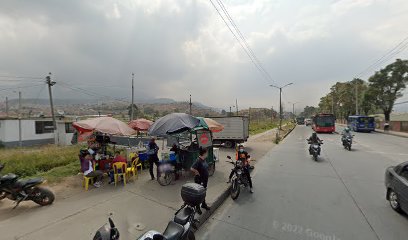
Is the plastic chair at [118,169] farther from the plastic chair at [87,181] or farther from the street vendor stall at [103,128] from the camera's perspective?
the plastic chair at [87,181]

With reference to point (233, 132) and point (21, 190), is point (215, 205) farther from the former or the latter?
point (233, 132)

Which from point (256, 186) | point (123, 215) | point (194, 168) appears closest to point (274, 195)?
point (256, 186)

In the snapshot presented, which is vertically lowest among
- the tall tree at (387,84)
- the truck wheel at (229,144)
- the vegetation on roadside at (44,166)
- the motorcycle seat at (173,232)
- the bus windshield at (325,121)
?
the truck wheel at (229,144)

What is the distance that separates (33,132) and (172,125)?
2470 centimetres

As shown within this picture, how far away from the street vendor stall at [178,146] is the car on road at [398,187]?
18.4 feet

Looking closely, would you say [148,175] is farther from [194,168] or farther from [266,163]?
[266,163]

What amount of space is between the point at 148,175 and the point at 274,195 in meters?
4.77

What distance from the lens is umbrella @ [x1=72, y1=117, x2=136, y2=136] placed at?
7.83 m

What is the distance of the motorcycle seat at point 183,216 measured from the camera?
3686mm

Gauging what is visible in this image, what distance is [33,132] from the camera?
2425cm

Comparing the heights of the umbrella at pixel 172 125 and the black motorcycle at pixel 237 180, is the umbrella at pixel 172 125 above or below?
above

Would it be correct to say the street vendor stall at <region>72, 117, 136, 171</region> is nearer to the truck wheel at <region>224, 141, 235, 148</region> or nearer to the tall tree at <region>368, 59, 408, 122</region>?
the truck wheel at <region>224, 141, 235, 148</region>

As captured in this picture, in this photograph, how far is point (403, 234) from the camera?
422 centimetres

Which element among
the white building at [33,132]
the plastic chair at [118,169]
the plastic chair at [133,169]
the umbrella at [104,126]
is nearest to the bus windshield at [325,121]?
the plastic chair at [133,169]
